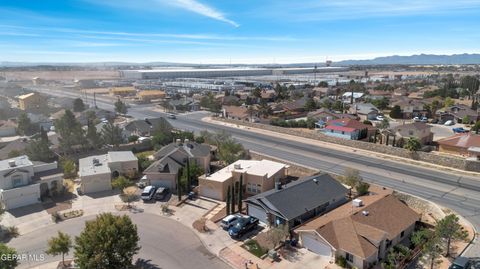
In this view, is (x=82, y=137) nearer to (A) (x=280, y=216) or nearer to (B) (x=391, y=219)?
(A) (x=280, y=216)

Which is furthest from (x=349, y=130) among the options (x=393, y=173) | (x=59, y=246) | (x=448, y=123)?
(x=59, y=246)

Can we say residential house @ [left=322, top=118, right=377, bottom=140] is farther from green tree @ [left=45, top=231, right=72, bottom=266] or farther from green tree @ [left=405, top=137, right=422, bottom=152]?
green tree @ [left=45, top=231, right=72, bottom=266]

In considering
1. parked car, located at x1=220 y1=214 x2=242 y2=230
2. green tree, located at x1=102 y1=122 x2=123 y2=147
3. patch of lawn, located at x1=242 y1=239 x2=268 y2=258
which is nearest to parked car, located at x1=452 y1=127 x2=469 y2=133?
parked car, located at x1=220 y1=214 x2=242 y2=230

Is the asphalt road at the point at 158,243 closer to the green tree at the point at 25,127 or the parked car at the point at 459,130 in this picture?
the green tree at the point at 25,127

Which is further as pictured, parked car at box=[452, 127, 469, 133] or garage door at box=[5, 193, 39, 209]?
parked car at box=[452, 127, 469, 133]

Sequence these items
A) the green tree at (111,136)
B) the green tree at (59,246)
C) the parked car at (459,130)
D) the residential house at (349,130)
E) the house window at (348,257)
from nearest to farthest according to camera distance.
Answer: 1. the green tree at (59,246)
2. the house window at (348,257)
3. the green tree at (111,136)
4. the residential house at (349,130)
5. the parked car at (459,130)

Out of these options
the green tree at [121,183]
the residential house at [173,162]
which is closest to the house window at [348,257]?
the residential house at [173,162]

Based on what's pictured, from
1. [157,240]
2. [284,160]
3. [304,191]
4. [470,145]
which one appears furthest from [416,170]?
[157,240]
